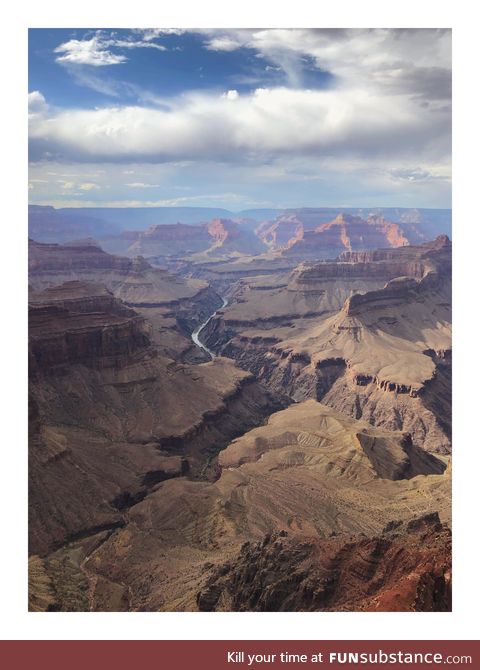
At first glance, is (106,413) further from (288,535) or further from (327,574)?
(327,574)

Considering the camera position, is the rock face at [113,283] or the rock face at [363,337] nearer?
the rock face at [363,337]

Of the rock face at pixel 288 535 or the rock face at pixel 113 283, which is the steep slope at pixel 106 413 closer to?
the rock face at pixel 288 535

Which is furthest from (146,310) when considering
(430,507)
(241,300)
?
(430,507)

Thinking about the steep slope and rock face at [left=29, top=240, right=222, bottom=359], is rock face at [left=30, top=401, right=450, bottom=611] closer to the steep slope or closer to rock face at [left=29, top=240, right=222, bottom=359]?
the steep slope

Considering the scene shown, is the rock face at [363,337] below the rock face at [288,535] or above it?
above

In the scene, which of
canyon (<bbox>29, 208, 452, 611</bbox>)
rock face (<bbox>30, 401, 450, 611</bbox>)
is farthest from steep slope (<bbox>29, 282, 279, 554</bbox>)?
rock face (<bbox>30, 401, 450, 611</bbox>)

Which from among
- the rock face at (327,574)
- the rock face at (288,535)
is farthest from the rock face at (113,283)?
the rock face at (327,574)

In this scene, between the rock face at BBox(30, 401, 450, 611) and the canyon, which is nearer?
the rock face at BBox(30, 401, 450, 611)
